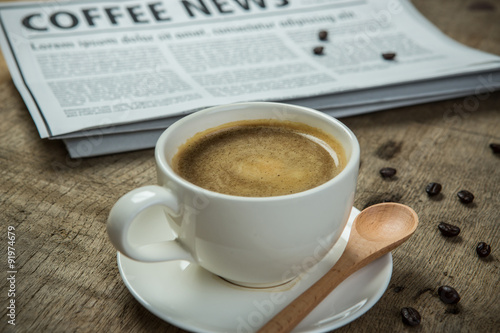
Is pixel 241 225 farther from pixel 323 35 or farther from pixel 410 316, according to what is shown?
pixel 323 35

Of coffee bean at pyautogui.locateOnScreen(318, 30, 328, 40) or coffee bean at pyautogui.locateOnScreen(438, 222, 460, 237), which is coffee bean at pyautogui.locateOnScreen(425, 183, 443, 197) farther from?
coffee bean at pyautogui.locateOnScreen(318, 30, 328, 40)

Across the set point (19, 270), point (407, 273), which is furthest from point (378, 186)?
point (19, 270)

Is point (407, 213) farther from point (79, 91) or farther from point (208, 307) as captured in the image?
point (79, 91)

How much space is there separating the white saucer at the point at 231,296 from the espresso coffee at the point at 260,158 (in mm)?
113

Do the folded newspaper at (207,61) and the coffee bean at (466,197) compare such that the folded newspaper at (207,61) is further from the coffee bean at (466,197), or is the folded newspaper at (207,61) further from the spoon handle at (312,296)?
the spoon handle at (312,296)

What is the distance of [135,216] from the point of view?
22.0 inches

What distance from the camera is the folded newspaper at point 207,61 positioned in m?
1.02

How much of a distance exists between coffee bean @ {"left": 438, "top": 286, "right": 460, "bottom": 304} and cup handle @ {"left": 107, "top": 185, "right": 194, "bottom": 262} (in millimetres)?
329

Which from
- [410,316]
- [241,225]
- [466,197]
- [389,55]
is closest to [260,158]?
[241,225]

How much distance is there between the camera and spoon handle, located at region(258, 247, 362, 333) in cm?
55

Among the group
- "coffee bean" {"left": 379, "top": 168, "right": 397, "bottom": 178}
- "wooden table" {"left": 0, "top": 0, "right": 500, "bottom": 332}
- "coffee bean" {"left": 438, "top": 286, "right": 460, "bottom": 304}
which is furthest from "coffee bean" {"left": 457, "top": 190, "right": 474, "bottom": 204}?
"coffee bean" {"left": 438, "top": 286, "right": 460, "bottom": 304}

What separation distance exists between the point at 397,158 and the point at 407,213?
272mm

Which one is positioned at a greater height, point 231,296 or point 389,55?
point 231,296

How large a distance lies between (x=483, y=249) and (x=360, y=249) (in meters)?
0.20
